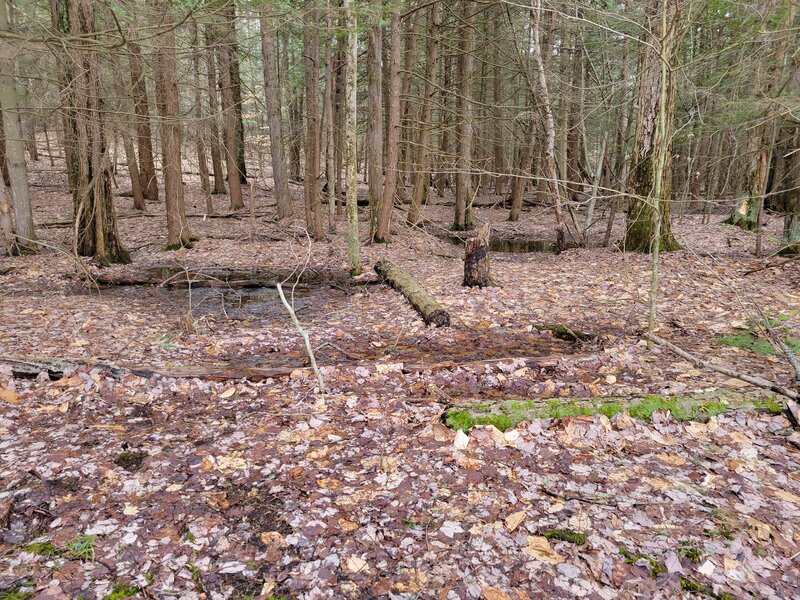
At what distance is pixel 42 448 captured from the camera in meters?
3.97

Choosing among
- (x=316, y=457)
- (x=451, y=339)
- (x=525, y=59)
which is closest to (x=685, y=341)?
(x=451, y=339)

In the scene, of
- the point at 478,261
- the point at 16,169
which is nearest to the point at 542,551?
the point at 478,261

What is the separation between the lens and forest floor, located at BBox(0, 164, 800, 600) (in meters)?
2.74

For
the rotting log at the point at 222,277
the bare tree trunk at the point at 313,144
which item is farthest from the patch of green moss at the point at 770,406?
the bare tree trunk at the point at 313,144

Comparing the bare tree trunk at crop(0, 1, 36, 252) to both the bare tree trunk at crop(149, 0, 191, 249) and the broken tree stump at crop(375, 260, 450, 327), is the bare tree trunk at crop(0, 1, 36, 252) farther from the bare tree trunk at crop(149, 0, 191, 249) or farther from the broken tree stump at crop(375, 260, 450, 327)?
the broken tree stump at crop(375, 260, 450, 327)

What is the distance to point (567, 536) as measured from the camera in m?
2.95

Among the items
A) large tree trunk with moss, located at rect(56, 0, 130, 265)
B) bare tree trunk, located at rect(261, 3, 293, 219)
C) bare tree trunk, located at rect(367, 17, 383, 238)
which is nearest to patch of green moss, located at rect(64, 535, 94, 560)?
large tree trunk with moss, located at rect(56, 0, 130, 265)

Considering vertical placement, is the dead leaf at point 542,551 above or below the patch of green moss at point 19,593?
above

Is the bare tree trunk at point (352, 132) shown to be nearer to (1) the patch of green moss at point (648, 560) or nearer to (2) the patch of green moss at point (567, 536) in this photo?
(2) the patch of green moss at point (567, 536)

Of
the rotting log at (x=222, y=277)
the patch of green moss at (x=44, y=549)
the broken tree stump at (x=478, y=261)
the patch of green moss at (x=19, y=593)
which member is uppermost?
the broken tree stump at (x=478, y=261)

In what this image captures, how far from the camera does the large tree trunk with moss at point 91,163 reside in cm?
859

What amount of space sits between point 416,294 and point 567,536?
545 centimetres

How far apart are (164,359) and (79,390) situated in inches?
41.7

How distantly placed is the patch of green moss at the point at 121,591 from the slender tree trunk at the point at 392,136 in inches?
398
